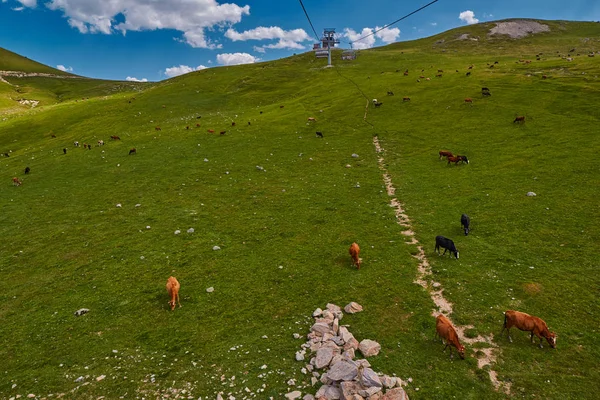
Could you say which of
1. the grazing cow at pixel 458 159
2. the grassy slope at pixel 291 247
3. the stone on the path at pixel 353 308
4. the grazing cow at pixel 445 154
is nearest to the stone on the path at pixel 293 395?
the grassy slope at pixel 291 247

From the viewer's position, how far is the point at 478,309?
45.8 feet

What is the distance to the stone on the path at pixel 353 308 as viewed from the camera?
14.1m

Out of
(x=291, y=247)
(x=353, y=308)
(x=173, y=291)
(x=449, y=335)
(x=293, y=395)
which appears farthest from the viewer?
(x=291, y=247)

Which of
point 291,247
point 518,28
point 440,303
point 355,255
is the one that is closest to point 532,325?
point 440,303

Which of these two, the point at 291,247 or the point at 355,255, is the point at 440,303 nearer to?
the point at 355,255

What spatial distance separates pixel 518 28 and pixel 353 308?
17120cm

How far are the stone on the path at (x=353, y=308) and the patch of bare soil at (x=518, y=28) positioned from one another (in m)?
157

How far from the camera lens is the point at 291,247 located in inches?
800

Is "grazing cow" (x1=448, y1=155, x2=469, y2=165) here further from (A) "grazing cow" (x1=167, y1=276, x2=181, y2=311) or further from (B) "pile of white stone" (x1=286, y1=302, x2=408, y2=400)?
(A) "grazing cow" (x1=167, y1=276, x2=181, y2=311)

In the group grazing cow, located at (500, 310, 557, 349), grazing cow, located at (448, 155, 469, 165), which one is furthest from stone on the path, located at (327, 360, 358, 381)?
grazing cow, located at (448, 155, 469, 165)

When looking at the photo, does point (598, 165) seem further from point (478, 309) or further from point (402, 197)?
point (478, 309)

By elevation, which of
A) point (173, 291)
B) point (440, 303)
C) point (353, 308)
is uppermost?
point (173, 291)

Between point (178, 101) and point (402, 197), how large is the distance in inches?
2700

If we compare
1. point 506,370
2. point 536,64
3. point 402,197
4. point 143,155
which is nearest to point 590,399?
point 506,370
